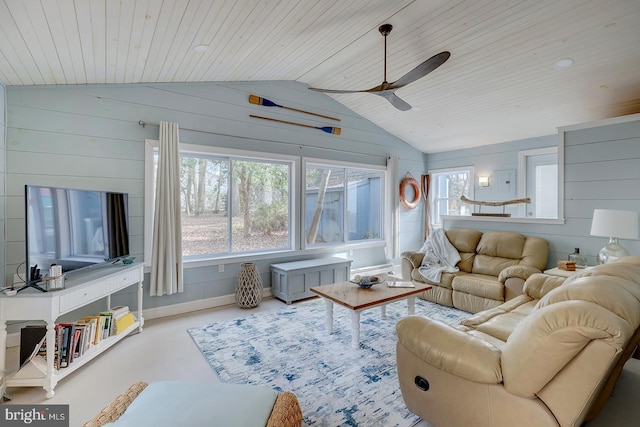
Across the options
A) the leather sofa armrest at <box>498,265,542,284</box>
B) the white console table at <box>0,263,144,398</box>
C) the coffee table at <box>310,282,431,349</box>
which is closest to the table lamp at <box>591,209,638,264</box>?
the leather sofa armrest at <box>498,265,542,284</box>

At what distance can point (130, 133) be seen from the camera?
3.43 metres

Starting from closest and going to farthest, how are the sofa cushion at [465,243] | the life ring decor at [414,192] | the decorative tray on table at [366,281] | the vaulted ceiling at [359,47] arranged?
the vaulted ceiling at [359,47], the decorative tray on table at [366,281], the sofa cushion at [465,243], the life ring decor at [414,192]

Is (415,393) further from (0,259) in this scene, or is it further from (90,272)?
(0,259)

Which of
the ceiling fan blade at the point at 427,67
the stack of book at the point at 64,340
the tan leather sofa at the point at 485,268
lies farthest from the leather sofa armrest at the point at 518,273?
the stack of book at the point at 64,340

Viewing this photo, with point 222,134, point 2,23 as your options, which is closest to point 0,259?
point 2,23

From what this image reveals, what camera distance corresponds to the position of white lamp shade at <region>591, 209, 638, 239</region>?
9.51ft

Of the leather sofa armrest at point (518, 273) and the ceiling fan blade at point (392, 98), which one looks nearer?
the ceiling fan blade at point (392, 98)

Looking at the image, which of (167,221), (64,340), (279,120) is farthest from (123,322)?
(279,120)

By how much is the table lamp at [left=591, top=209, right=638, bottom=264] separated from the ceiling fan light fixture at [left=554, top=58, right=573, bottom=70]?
5.36ft

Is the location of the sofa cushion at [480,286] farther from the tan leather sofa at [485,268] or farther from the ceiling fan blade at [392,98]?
the ceiling fan blade at [392,98]

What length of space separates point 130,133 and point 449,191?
5.76m

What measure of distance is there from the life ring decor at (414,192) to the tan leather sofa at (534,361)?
4259 mm

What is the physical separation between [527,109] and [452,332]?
410 centimetres

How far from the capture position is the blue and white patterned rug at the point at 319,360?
2002 mm
